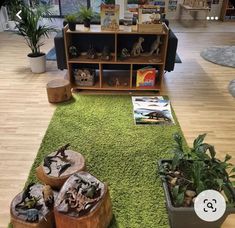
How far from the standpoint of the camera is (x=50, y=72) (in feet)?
10.4

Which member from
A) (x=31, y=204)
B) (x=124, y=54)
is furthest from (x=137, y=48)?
(x=31, y=204)

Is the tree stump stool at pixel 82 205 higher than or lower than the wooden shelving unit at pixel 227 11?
lower

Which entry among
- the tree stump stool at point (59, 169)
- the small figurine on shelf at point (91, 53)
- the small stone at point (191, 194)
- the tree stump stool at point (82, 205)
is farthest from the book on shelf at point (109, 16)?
the small stone at point (191, 194)

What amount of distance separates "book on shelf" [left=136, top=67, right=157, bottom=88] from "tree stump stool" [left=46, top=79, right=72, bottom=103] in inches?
29.2

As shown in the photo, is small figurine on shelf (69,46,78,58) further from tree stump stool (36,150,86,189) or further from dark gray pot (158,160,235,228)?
dark gray pot (158,160,235,228)

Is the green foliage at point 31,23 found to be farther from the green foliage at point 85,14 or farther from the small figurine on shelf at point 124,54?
the small figurine on shelf at point 124,54

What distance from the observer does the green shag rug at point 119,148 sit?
4.63 feet

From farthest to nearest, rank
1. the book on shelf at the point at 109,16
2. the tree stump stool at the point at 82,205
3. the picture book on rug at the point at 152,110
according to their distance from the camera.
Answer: the book on shelf at the point at 109,16 → the picture book on rug at the point at 152,110 → the tree stump stool at the point at 82,205

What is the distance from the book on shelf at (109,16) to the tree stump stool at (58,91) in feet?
2.23

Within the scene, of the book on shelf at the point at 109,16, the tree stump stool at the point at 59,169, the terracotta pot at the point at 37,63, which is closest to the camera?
the tree stump stool at the point at 59,169

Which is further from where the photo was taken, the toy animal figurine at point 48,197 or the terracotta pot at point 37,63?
the terracotta pot at point 37,63

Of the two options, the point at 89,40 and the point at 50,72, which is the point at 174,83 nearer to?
the point at 89,40

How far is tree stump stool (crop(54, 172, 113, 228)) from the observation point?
111 cm

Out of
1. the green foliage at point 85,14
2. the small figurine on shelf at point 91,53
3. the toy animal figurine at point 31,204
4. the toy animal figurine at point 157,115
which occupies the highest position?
the green foliage at point 85,14
